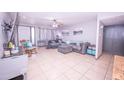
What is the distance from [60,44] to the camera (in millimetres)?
6332

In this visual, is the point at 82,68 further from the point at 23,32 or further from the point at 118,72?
the point at 23,32

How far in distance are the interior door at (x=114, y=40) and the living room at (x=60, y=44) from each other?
638 mm

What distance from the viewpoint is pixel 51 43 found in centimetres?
634

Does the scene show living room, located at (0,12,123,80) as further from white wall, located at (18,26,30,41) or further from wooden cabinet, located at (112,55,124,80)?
wooden cabinet, located at (112,55,124,80)

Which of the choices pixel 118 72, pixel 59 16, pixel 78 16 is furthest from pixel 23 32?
pixel 118 72

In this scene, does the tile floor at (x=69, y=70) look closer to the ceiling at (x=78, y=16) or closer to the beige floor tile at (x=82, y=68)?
the beige floor tile at (x=82, y=68)

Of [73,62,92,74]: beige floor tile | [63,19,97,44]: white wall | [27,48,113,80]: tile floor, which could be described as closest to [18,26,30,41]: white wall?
[27,48,113,80]: tile floor

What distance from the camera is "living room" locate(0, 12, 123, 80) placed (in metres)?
2.15

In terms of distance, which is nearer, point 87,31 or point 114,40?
point 114,40

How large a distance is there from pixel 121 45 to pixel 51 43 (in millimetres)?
4982

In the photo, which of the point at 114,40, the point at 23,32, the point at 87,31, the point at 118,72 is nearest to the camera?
the point at 118,72

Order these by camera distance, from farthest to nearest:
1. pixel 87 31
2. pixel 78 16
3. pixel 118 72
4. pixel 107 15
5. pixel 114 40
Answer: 1. pixel 87 31
2. pixel 114 40
3. pixel 78 16
4. pixel 107 15
5. pixel 118 72

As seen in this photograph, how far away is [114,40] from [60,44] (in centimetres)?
394
